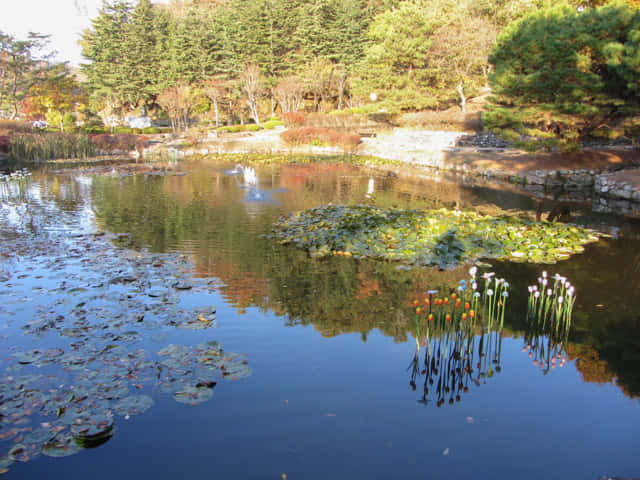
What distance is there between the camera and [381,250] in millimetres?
9094

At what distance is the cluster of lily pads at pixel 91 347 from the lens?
3.95 m

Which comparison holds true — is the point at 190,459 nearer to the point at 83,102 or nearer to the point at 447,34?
the point at 447,34

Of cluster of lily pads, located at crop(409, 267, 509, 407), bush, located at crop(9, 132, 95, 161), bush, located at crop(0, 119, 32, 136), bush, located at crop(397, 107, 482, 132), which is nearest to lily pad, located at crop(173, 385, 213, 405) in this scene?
cluster of lily pads, located at crop(409, 267, 509, 407)

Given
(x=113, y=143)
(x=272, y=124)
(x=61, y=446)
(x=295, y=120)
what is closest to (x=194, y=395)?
(x=61, y=446)

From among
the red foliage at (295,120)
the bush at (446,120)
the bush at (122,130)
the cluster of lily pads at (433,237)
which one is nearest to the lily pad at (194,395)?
the cluster of lily pads at (433,237)

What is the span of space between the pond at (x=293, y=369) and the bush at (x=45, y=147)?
21.0 meters

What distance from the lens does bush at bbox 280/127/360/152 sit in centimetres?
3353

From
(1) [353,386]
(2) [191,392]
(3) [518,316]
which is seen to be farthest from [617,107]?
(2) [191,392]

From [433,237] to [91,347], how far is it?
6.61 m

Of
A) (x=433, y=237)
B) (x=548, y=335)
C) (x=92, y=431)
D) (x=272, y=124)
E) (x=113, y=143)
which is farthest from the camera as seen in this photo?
(x=272, y=124)

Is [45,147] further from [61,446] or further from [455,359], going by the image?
[455,359]

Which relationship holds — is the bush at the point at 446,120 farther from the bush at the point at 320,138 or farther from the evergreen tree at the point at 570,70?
the evergreen tree at the point at 570,70

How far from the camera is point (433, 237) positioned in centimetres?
934

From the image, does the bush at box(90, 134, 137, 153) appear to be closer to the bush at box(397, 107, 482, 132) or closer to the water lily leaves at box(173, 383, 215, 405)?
the bush at box(397, 107, 482, 132)
